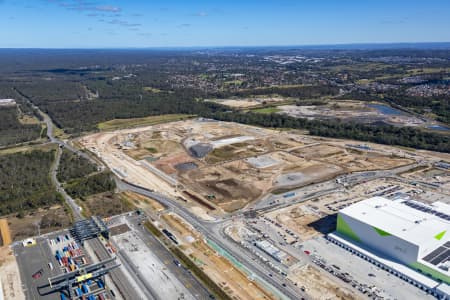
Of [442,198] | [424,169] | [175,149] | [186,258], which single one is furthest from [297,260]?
[175,149]

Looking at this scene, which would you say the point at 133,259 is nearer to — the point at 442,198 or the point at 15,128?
→ the point at 442,198

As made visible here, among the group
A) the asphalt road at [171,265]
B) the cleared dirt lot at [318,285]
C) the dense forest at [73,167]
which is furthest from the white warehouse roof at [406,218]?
the dense forest at [73,167]

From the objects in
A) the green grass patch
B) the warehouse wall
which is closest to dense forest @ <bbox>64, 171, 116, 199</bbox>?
the warehouse wall

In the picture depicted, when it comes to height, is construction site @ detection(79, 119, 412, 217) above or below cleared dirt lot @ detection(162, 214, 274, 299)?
above

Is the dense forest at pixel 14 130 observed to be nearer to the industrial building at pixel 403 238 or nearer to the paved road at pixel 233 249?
the paved road at pixel 233 249

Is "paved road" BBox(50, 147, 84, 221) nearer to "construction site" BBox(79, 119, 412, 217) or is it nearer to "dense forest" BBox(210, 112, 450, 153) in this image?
"construction site" BBox(79, 119, 412, 217)

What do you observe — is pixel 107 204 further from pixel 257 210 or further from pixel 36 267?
pixel 257 210
